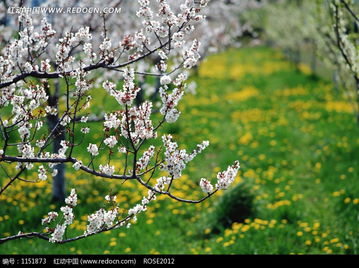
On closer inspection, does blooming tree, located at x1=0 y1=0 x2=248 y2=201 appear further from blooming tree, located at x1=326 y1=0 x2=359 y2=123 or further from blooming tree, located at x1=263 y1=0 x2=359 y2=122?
blooming tree, located at x1=263 y1=0 x2=359 y2=122

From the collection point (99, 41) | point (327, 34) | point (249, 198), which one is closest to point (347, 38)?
point (327, 34)

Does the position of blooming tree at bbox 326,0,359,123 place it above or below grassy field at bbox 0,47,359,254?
above

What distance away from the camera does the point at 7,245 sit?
214 inches

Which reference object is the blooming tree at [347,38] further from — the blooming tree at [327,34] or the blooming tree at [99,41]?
the blooming tree at [99,41]

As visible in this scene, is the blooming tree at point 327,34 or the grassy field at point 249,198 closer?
the blooming tree at point 327,34

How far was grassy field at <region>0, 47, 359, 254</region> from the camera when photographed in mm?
5285

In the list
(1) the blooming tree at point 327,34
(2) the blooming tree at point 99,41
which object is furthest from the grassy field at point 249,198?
(1) the blooming tree at point 327,34

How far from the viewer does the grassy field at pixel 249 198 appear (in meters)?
5.29

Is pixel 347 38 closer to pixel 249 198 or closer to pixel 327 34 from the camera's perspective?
pixel 327 34

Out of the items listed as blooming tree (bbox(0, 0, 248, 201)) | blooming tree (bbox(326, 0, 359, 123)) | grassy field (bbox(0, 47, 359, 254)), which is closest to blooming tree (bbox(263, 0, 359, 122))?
blooming tree (bbox(326, 0, 359, 123))

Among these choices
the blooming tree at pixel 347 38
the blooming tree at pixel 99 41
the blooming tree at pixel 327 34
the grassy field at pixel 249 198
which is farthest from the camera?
the grassy field at pixel 249 198

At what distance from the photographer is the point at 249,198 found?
5965 mm
